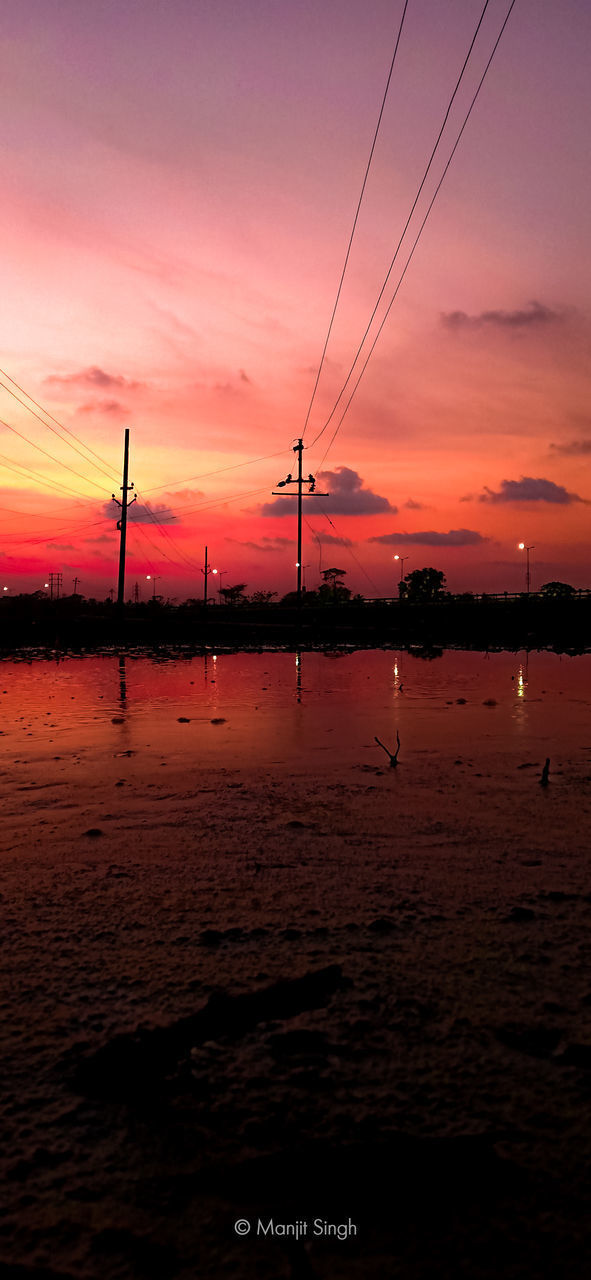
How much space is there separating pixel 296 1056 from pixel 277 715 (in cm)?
1149

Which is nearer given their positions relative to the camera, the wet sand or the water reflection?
the wet sand

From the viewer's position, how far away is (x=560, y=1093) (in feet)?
9.24

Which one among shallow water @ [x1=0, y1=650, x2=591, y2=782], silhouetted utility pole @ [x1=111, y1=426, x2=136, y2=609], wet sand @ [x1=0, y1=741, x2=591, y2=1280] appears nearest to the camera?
wet sand @ [x1=0, y1=741, x2=591, y2=1280]

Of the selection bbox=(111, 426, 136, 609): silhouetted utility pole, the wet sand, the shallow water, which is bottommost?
the wet sand

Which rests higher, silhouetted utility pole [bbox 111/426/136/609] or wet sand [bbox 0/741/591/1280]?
silhouetted utility pole [bbox 111/426/136/609]

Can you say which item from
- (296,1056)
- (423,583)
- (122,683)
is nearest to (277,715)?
(122,683)

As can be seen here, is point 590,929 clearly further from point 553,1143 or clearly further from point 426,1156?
point 426,1156

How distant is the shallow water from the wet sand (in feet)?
13.6

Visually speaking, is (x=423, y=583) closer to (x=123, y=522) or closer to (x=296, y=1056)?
(x=123, y=522)

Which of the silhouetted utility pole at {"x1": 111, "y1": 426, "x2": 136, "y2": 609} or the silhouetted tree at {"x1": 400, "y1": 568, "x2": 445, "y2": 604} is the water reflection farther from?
the silhouetted tree at {"x1": 400, "y1": 568, "x2": 445, "y2": 604}

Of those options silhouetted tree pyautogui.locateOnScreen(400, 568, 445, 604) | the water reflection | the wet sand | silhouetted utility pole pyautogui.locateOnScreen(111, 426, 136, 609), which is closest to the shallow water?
the water reflection

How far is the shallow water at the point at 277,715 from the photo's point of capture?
1023 cm

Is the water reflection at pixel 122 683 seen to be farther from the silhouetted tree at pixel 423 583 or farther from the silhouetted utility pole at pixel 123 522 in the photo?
the silhouetted tree at pixel 423 583

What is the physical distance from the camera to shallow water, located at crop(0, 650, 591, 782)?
1023 centimetres
